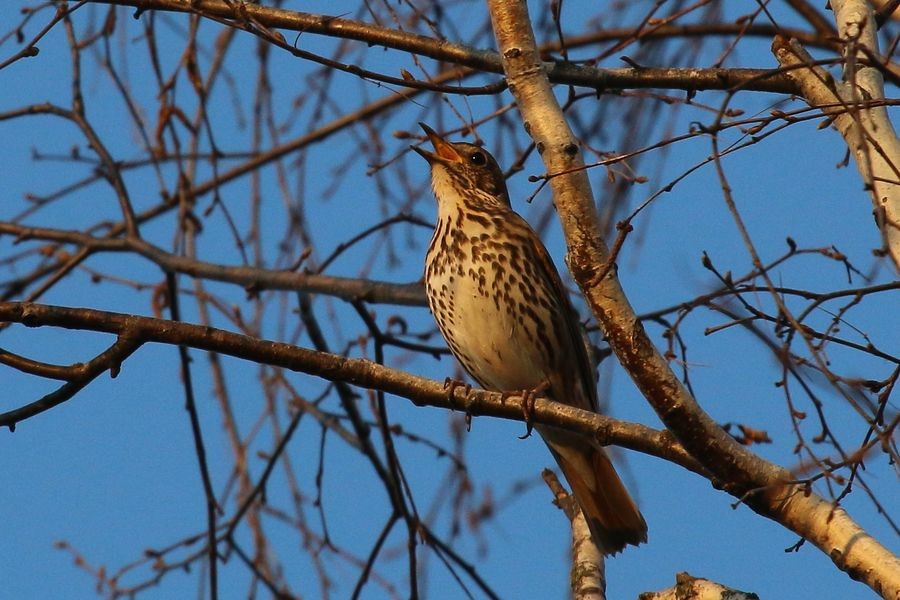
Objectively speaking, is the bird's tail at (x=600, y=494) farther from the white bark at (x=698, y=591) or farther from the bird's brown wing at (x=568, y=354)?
the white bark at (x=698, y=591)

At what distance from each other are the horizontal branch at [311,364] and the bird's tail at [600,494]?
162 cm

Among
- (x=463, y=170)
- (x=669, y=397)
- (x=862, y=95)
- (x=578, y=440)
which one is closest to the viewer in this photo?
(x=669, y=397)

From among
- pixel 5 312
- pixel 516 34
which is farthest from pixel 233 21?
pixel 5 312

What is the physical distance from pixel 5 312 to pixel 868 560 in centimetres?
249

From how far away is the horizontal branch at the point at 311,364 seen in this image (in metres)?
3.79

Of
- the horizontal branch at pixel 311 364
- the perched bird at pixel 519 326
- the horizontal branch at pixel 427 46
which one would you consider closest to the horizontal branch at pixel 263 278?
the perched bird at pixel 519 326

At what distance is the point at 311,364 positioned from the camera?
3973 millimetres

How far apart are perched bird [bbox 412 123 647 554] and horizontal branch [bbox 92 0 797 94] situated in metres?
1.26

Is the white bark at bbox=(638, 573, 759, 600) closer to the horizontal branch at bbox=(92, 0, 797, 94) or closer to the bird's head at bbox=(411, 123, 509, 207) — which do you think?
the horizontal branch at bbox=(92, 0, 797, 94)

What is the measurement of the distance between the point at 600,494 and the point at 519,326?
83 cm

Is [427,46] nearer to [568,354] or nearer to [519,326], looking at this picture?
[519,326]

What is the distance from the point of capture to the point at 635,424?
152 inches

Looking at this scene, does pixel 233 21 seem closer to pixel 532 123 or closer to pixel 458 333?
pixel 532 123

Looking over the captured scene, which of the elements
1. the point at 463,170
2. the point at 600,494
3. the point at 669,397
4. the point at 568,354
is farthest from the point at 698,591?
the point at 463,170
